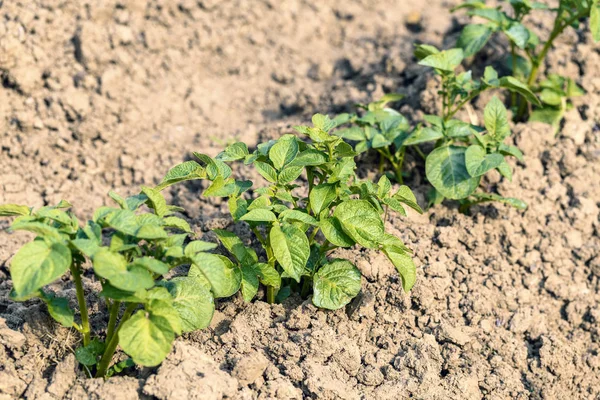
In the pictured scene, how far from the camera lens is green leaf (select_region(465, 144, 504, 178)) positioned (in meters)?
3.36

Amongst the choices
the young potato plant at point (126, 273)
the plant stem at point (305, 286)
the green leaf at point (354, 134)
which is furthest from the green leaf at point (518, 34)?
the young potato plant at point (126, 273)

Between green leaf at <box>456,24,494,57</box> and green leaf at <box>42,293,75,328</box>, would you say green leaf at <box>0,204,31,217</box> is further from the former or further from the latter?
green leaf at <box>456,24,494,57</box>

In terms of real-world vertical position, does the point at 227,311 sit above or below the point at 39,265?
below

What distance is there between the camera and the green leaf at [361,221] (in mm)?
2871

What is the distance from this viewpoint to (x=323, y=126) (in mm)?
3184

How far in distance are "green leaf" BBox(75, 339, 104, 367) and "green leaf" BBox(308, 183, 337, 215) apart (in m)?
0.95

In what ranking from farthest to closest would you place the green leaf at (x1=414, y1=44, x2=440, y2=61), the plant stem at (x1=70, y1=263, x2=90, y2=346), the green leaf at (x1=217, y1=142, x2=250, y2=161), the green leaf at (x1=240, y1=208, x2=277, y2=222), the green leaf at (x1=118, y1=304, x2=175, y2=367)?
the green leaf at (x1=414, y1=44, x2=440, y2=61) < the green leaf at (x1=217, y1=142, x2=250, y2=161) < the green leaf at (x1=240, y1=208, x2=277, y2=222) < the plant stem at (x1=70, y1=263, x2=90, y2=346) < the green leaf at (x1=118, y1=304, x2=175, y2=367)

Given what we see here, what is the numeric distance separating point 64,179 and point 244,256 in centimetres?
158

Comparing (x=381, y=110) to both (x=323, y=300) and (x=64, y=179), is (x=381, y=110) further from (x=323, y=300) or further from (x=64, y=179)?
(x=64, y=179)

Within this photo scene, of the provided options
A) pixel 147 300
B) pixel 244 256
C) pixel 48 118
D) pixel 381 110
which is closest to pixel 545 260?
pixel 381 110

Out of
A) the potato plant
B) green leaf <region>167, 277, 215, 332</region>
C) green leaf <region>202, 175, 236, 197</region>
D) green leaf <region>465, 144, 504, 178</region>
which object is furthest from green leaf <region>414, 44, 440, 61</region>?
green leaf <region>167, 277, 215, 332</region>

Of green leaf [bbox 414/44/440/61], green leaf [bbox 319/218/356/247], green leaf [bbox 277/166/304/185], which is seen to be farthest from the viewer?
green leaf [bbox 414/44/440/61]

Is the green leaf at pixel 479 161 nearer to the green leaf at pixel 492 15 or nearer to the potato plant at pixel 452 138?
the potato plant at pixel 452 138

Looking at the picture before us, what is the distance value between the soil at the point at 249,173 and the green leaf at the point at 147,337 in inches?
6.0
